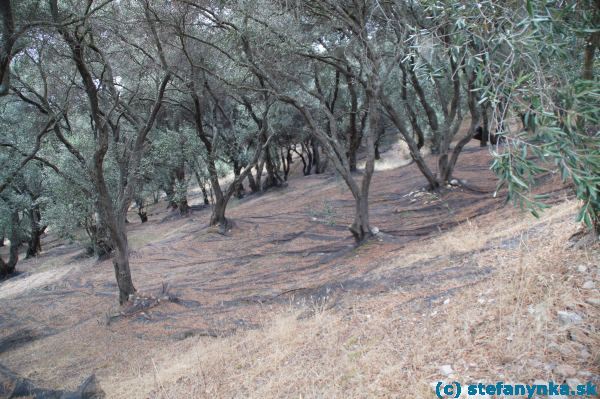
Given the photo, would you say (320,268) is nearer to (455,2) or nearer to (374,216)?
(374,216)

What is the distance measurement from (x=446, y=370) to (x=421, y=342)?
0.56 meters

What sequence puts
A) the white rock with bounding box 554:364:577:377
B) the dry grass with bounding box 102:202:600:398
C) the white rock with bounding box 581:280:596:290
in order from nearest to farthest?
the white rock with bounding box 554:364:577:377 → the dry grass with bounding box 102:202:600:398 → the white rock with bounding box 581:280:596:290

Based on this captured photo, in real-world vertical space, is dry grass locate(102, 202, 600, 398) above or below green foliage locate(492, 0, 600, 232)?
below

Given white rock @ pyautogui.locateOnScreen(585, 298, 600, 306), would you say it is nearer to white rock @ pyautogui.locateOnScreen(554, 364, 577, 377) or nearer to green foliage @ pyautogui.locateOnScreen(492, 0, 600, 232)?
white rock @ pyautogui.locateOnScreen(554, 364, 577, 377)

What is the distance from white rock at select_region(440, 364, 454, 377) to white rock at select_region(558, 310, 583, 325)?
3.14 feet

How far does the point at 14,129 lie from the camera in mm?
14000

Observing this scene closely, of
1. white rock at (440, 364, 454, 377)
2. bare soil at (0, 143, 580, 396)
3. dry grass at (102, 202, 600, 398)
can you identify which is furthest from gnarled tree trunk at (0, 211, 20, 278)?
white rock at (440, 364, 454, 377)

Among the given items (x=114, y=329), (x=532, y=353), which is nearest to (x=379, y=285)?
(x=532, y=353)

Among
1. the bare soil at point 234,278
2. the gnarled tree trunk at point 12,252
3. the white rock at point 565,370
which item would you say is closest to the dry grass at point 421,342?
the white rock at point 565,370

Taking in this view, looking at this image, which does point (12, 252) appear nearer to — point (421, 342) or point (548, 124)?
point (421, 342)

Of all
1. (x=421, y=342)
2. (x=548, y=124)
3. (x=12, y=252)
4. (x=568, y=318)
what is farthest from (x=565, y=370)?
(x=12, y=252)

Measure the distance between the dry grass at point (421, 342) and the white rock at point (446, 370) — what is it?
0.12ft

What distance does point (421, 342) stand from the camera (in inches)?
150

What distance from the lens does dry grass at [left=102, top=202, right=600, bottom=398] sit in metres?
3.13
